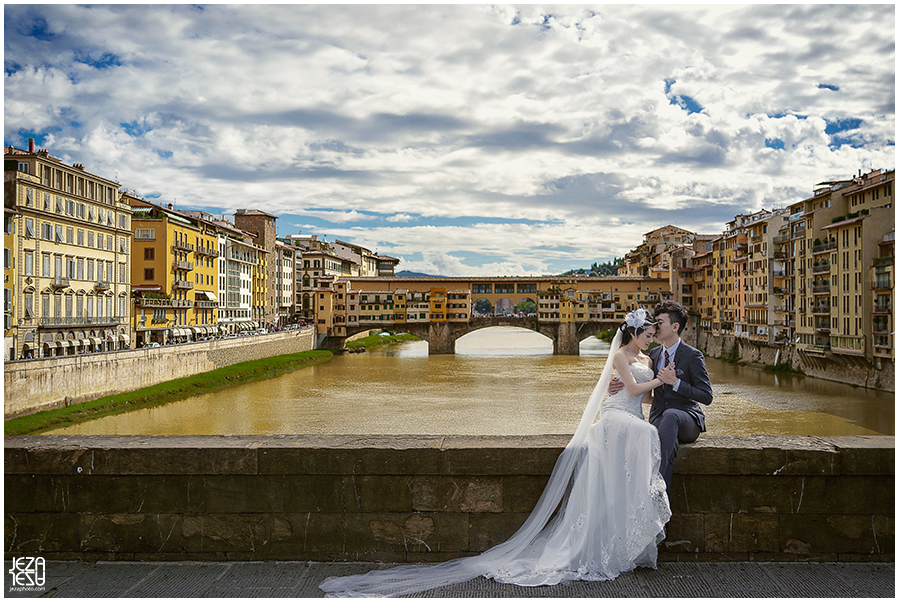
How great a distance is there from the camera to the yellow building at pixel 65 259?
28312mm

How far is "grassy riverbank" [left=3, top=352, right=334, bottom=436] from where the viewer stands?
71.6 feet

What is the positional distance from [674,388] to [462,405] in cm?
2515

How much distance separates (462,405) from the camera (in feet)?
94.0

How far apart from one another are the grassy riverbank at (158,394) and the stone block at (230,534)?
477 inches

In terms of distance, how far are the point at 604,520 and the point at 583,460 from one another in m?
0.32

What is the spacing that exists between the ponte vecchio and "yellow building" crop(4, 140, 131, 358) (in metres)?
26.3

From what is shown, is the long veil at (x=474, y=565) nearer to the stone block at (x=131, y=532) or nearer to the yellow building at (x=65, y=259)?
the stone block at (x=131, y=532)

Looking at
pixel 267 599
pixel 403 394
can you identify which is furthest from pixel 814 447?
pixel 403 394

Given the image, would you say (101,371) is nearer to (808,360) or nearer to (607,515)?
(607,515)

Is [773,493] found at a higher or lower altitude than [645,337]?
lower

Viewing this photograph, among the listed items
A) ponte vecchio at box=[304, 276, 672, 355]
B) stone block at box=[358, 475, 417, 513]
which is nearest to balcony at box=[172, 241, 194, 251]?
ponte vecchio at box=[304, 276, 672, 355]

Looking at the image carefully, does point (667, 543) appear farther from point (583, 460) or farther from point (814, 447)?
point (814, 447)

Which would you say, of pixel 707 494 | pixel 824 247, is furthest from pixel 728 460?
pixel 824 247

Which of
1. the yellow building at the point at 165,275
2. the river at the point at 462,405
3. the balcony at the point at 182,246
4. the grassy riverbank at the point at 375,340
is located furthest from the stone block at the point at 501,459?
the grassy riverbank at the point at 375,340
